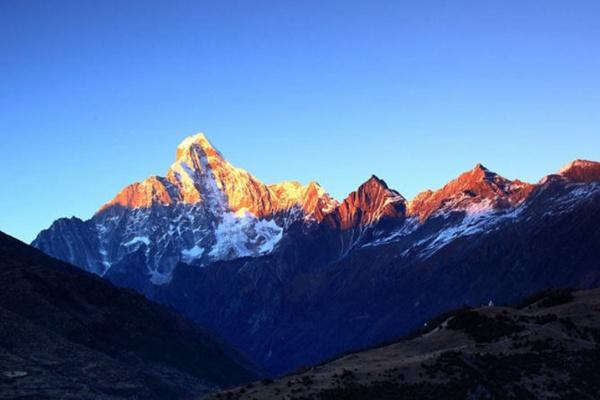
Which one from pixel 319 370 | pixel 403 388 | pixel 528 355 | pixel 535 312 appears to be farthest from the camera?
pixel 535 312

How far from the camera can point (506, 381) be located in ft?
351

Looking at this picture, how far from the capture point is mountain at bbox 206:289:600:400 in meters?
105

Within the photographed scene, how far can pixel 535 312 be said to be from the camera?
5408 inches

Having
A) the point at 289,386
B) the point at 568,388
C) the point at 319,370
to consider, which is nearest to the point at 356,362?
the point at 319,370

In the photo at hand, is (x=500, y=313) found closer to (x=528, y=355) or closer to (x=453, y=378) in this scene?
(x=528, y=355)

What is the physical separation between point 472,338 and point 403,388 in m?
21.9

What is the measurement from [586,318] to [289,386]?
45.9 metres

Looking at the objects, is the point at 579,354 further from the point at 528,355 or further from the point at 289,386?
the point at 289,386

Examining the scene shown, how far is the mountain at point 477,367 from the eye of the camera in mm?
104688

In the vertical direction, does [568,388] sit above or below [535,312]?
below

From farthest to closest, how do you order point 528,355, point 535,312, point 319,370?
1. point 535,312
2. point 319,370
3. point 528,355

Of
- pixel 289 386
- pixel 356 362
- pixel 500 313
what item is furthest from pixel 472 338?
pixel 289 386

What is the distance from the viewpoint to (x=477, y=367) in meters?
110

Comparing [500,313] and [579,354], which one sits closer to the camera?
[579,354]
